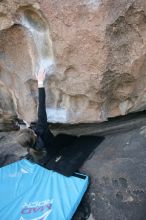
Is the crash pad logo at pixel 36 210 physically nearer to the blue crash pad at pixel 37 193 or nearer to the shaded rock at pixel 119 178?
the blue crash pad at pixel 37 193

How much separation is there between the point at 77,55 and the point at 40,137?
0.83 meters

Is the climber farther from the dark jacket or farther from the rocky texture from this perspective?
the rocky texture

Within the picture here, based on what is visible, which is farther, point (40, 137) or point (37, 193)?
point (40, 137)

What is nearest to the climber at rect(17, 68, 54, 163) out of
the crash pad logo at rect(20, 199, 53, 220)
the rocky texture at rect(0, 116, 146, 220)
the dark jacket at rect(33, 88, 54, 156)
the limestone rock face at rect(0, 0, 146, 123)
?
the dark jacket at rect(33, 88, 54, 156)

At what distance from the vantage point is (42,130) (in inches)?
116

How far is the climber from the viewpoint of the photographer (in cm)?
286

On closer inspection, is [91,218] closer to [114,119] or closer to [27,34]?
[114,119]

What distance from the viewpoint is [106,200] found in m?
2.68

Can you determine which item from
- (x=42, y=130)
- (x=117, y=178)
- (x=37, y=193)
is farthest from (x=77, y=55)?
(x=37, y=193)

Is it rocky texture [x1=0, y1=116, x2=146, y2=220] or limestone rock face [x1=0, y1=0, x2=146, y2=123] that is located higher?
limestone rock face [x1=0, y1=0, x2=146, y2=123]

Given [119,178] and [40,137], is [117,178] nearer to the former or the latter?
[119,178]

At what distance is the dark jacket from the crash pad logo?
60 centimetres

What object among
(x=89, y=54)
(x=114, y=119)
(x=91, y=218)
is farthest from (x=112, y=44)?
(x=91, y=218)

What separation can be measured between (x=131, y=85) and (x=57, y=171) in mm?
991
